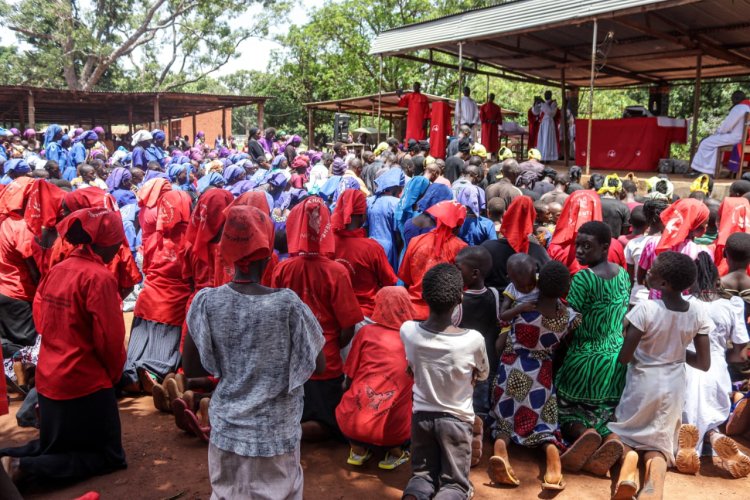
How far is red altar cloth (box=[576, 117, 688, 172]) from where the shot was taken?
11.4m

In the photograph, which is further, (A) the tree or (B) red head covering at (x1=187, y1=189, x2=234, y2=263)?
(A) the tree

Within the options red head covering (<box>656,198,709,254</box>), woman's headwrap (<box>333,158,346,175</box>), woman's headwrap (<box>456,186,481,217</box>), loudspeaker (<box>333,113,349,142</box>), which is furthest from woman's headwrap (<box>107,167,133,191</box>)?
loudspeaker (<box>333,113,349,142</box>)

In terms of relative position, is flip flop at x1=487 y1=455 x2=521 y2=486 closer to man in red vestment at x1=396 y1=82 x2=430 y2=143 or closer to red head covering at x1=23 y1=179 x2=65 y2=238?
red head covering at x1=23 y1=179 x2=65 y2=238

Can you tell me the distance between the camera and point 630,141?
11.6 m

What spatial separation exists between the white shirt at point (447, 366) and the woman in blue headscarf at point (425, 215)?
273 centimetres

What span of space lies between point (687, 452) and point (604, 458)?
1.91 ft

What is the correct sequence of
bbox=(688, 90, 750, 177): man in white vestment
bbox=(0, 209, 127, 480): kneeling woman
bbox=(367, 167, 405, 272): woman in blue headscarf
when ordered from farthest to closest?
bbox=(688, 90, 750, 177): man in white vestment → bbox=(367, 167, 405, 272): woman in blue headscarf → bbox=(0, 209, 127, 480): kneeling woman

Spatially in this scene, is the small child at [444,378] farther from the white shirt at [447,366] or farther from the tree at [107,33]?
the tree at [107,33]

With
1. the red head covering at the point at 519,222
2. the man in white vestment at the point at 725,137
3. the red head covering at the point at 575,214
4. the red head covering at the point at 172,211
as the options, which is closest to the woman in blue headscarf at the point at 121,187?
the red head covering at the point at 172,211

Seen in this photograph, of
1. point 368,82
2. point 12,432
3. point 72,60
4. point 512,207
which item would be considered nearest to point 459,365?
point 512,207

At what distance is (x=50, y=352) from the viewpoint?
12.0ft

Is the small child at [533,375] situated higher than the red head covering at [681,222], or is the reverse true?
the red head covering at [681,222]

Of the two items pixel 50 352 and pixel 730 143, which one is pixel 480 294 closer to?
pixel 50 352

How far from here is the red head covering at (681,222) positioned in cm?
453
